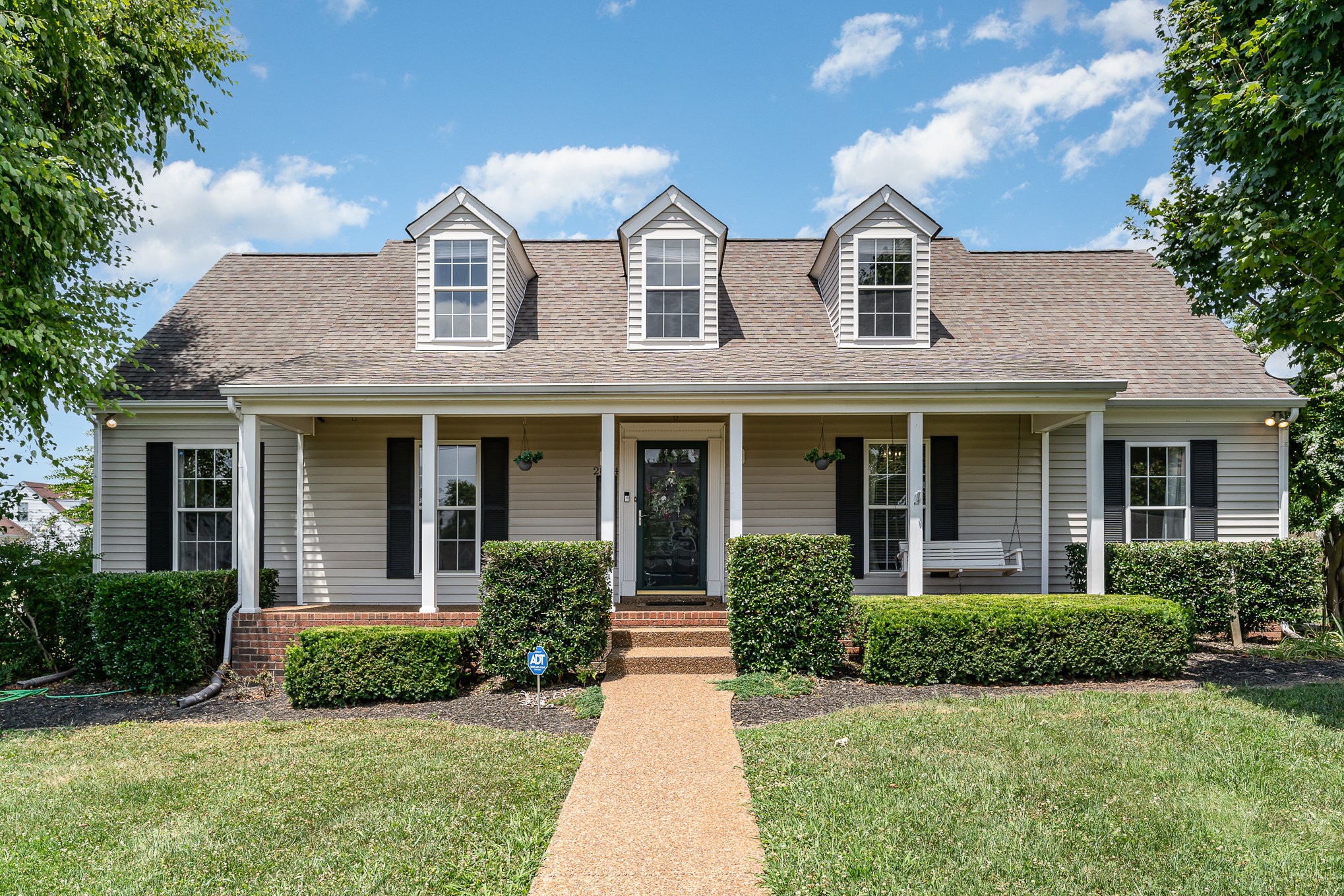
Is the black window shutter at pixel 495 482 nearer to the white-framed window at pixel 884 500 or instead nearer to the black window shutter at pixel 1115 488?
the white-framed window at pixel 884 500

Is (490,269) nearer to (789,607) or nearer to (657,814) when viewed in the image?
(789,607)

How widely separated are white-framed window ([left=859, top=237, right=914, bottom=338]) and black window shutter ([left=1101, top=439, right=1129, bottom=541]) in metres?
3.32

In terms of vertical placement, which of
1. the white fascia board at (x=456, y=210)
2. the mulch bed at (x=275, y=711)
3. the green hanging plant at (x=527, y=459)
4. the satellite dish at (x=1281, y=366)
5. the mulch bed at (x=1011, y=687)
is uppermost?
the white fascia board at (x=456, y=210)

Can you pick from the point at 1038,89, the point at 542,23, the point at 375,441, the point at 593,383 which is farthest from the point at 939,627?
the point at 1038,89

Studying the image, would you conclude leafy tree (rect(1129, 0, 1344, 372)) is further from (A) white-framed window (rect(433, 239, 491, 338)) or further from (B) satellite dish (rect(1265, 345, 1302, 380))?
(A) white-framed window (rect(433, 239, 491, 338))

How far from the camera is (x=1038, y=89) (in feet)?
49.6

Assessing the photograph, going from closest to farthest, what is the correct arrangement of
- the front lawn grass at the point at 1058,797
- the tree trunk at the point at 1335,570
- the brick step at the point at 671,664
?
the front lawn grass at the point at 1058,797 < the brick step at the point at 671,664 < the tree trunk at the point at 1335,570

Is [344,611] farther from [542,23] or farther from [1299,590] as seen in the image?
[1299,590]

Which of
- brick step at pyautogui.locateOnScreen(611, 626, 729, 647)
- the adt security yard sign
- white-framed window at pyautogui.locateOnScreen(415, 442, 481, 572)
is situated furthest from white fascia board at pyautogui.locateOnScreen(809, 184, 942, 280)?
the adt security yard sign

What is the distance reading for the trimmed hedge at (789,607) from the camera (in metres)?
8.05

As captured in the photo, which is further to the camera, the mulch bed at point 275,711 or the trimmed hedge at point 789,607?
the trimmed hedge at point 789,607

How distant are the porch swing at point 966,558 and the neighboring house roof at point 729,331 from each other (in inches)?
96.9

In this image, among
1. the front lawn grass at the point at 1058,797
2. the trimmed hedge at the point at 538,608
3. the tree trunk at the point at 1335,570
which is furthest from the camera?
the tree trunk at the point at 1335,570

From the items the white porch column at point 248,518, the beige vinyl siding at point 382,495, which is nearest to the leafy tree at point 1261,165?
the beige vinyl siding at point 382,495
